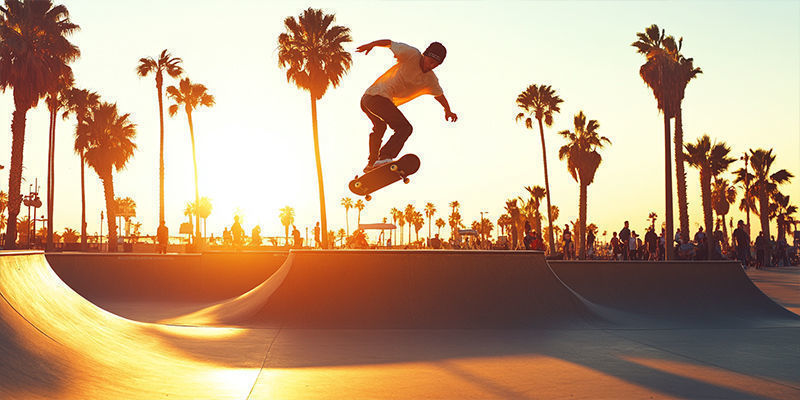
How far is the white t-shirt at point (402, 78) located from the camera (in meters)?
7.45

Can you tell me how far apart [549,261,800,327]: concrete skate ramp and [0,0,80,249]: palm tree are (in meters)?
25.3

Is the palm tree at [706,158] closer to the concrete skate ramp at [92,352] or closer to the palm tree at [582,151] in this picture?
the palm tree at [582,151]

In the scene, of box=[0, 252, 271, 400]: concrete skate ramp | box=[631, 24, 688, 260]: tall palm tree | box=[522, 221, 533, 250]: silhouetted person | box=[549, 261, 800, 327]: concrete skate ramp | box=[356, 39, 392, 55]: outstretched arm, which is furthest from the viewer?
box=[631, 24, 688, 260]: tall palm tree

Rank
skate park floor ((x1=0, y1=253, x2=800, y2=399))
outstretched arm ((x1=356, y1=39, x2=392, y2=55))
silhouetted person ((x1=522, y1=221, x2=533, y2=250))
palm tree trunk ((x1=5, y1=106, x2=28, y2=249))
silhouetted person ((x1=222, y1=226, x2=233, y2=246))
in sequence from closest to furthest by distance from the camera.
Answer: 1. skate park floor ((x1=0, y1=253, x2=800, y2=399))
2. outstretched arm ((x1=356, y1=39, x2=392, y2=55))
3. silhouetted person ((x1=522, y1=221, x2=533, y2=250))
4. palm tree trunk ((x1=5, y1=106, x2=28, y2=249))
5. silhouetted person ((x1=222, y1=226, x2=233, y2=246))

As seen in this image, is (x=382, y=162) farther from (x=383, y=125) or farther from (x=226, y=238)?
(x=226, y=238)

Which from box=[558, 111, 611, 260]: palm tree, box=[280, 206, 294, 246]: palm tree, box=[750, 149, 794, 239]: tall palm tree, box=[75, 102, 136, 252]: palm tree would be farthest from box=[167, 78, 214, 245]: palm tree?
box=[280, 206, 294, 246]: palm tree

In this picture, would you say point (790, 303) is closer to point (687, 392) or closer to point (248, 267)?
point (687, 392)

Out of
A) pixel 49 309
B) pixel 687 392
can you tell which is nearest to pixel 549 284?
pixel 687 392

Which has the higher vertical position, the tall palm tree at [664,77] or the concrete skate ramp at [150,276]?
the tall palm tree at [664,77]

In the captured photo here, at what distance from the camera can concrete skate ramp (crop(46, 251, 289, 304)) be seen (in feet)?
43.5

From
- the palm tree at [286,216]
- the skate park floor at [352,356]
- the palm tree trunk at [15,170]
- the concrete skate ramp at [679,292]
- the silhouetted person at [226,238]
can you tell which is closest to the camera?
the skate park floor at [352,356]

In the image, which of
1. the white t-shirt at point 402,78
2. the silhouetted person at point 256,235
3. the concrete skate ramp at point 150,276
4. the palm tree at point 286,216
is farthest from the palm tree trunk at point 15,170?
the palm tree at point 286,216

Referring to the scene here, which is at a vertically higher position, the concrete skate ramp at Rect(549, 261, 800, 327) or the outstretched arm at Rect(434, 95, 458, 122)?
the outstretched arm at Rect(434, 95, 458, 122)

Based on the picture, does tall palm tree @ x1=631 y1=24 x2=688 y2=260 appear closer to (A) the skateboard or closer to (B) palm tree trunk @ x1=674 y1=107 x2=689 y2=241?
(B) palm tree trunk @ x1=674 y1=107 x2=689 y2=241
